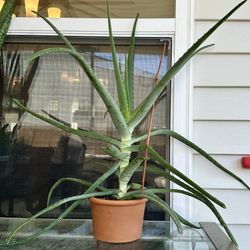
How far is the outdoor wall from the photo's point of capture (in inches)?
58.1

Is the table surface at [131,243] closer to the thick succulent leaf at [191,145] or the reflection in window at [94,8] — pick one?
the thick succulent leaf at [191,145]

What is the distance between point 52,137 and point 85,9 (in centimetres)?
58

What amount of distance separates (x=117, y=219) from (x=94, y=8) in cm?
92

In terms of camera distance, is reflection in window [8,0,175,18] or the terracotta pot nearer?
the terracotta pot

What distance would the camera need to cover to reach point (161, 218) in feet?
4.99

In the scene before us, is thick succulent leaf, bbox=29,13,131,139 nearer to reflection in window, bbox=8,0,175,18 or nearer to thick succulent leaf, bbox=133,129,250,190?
thick succulent leaf, bbox=133,129,250,190

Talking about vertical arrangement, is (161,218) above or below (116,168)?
below

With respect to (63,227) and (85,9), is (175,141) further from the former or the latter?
(85,9)

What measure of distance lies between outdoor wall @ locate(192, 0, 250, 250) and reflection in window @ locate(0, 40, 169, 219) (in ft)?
0.52

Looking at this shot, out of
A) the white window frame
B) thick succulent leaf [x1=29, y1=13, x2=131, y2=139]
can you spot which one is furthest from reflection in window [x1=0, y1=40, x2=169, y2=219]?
thick succulent leaf [x1=29, y1=13, x2=131, y2=139]

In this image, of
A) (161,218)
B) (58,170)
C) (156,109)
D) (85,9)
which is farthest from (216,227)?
(85,9)

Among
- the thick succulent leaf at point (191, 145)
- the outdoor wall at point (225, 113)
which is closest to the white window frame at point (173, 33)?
the outdoor wall at point (225, 113)

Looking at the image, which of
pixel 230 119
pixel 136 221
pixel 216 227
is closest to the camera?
pixel 136 221

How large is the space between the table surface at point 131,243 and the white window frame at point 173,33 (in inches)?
6.2
